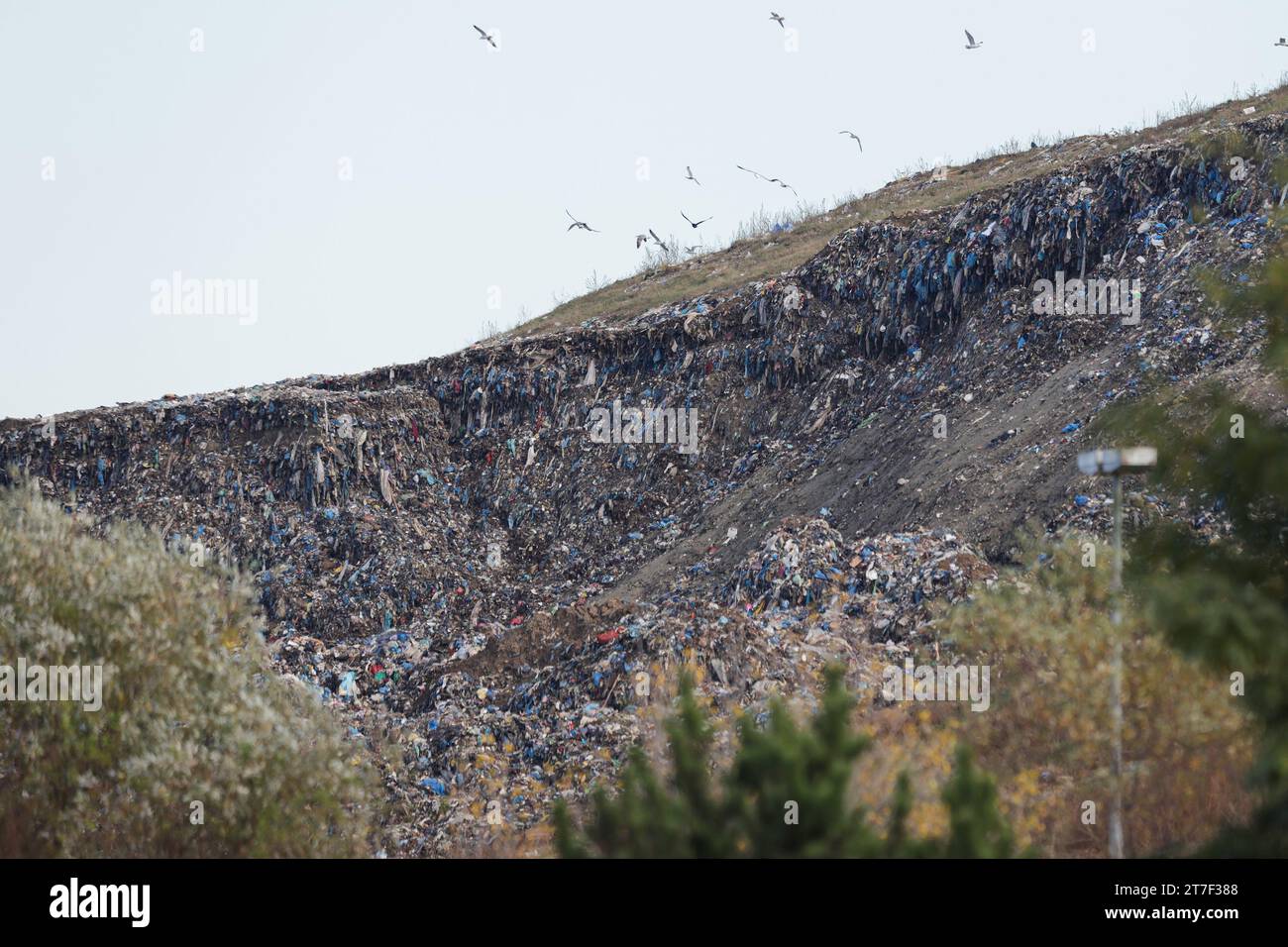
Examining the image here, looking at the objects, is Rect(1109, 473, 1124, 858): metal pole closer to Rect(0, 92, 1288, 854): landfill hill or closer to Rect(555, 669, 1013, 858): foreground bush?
Rect(555, 669, 1013, 858): foreground bush

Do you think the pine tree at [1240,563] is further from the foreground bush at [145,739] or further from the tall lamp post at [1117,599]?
the foreground bush at [145,739]

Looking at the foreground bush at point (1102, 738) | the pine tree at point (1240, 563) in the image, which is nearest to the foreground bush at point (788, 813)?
the pine tree at point (1240, 563)

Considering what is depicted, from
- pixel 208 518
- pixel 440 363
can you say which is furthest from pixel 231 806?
pixel 440 363

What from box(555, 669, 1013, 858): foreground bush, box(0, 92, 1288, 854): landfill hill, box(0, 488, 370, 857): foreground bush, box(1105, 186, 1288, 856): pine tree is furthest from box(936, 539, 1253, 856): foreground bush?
box(0, 488, 370, 857): foreground bush

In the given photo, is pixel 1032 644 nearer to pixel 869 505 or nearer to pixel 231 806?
pixel 231 806

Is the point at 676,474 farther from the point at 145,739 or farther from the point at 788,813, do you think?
the point at 788,813

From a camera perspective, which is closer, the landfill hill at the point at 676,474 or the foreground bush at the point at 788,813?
the foreground bush at the point at 788,813

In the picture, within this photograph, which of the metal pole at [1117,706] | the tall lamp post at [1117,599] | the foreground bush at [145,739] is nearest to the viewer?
the tall lamp post at [1117,599]
